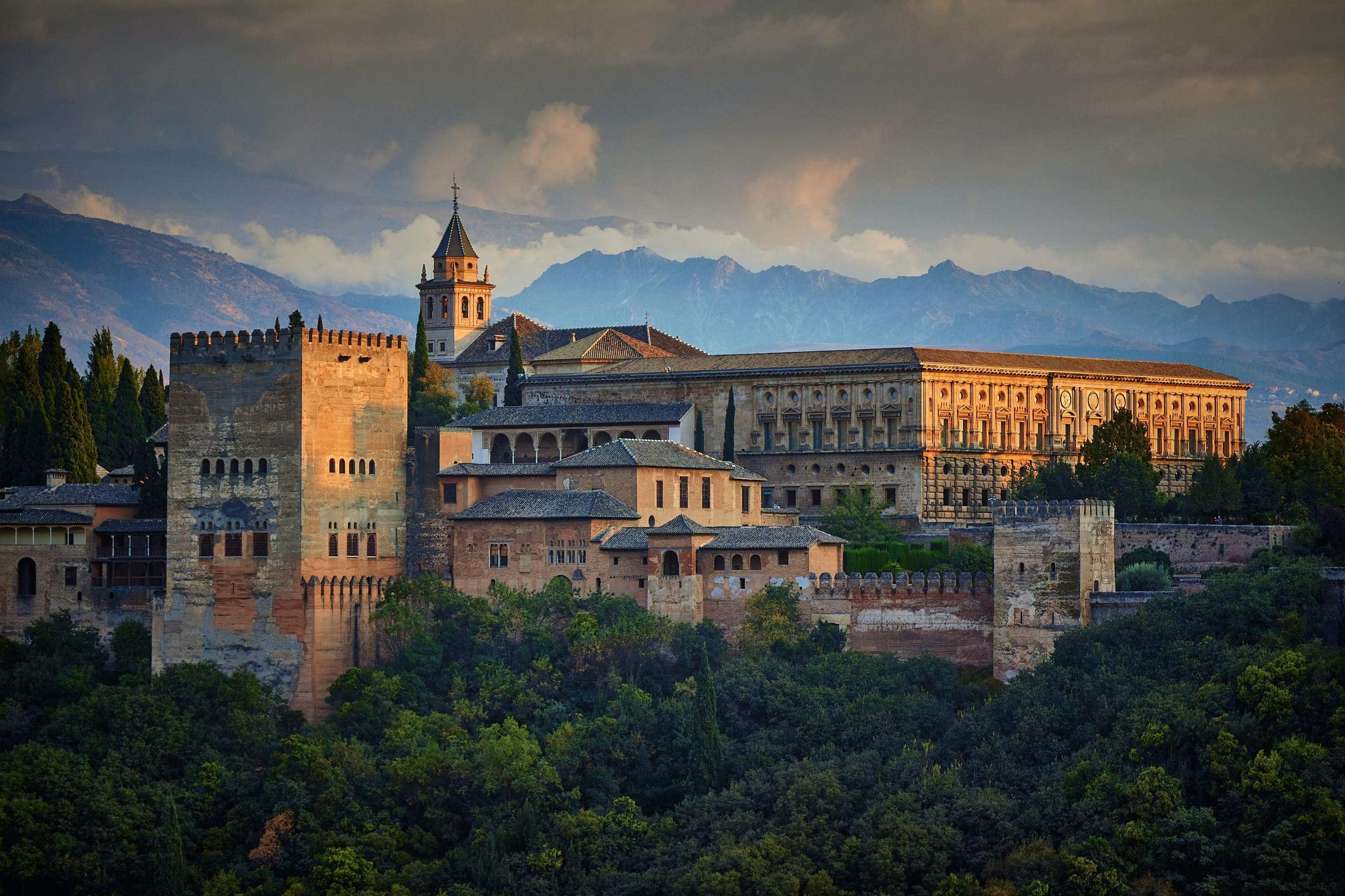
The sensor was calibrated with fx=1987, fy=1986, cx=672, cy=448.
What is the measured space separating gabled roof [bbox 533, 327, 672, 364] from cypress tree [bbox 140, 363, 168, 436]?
596 inches

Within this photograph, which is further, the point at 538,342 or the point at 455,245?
the point at 455,245

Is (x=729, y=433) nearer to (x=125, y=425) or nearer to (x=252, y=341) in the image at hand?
(x=252, y=341)

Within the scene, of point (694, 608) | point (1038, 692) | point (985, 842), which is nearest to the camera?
point (985, 842)

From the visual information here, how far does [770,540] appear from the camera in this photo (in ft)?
187

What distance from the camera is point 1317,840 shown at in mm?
41031

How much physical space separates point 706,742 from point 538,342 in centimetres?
→ 4316

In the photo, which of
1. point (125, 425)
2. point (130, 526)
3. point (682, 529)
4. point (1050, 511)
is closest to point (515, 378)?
point (125, 425)

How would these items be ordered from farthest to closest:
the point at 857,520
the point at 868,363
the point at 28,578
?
the point at 868,363 → the point at 857,520 → the point at 28,578

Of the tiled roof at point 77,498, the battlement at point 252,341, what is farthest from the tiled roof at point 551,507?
the tiled roof at point 77,498

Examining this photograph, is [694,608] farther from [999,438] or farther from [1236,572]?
[999,438]

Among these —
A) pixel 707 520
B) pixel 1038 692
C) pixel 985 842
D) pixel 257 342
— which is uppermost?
pixel 257 342

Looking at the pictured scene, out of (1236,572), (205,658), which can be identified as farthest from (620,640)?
(1236,572)

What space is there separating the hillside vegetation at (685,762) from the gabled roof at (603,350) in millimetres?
24545

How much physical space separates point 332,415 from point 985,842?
932 inches
